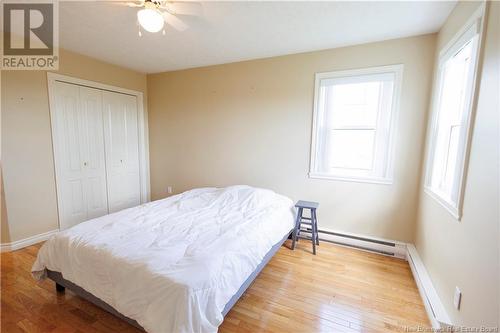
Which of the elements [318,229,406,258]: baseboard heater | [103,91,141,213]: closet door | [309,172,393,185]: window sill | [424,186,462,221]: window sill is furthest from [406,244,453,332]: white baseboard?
[103,91,141,213]: closet door

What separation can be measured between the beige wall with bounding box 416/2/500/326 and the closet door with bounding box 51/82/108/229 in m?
4.27

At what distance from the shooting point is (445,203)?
70.2 inches

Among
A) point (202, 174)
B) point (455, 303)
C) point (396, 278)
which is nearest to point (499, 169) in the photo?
point (455, 303)

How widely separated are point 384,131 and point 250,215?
1892 mm

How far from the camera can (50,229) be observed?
306 centimetres

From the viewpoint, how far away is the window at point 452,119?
1.54m

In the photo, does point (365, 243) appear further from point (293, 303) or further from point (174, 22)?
point (174, 22)

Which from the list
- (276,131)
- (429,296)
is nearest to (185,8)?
(276,131)

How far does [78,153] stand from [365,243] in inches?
162

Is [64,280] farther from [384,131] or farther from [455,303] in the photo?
[384,131]

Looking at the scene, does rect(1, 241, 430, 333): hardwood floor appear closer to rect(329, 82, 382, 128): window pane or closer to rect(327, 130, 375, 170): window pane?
rect(327, 130, 375, 170): window pane

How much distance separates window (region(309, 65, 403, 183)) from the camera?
8.73 feet

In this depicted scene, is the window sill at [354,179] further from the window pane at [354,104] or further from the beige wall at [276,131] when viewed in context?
the window pane at [354,104]

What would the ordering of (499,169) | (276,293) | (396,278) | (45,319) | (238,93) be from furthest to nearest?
1. (238,93)
2. (396,278)
3. (276,293)
4. (45,319)
5. (499,169)
